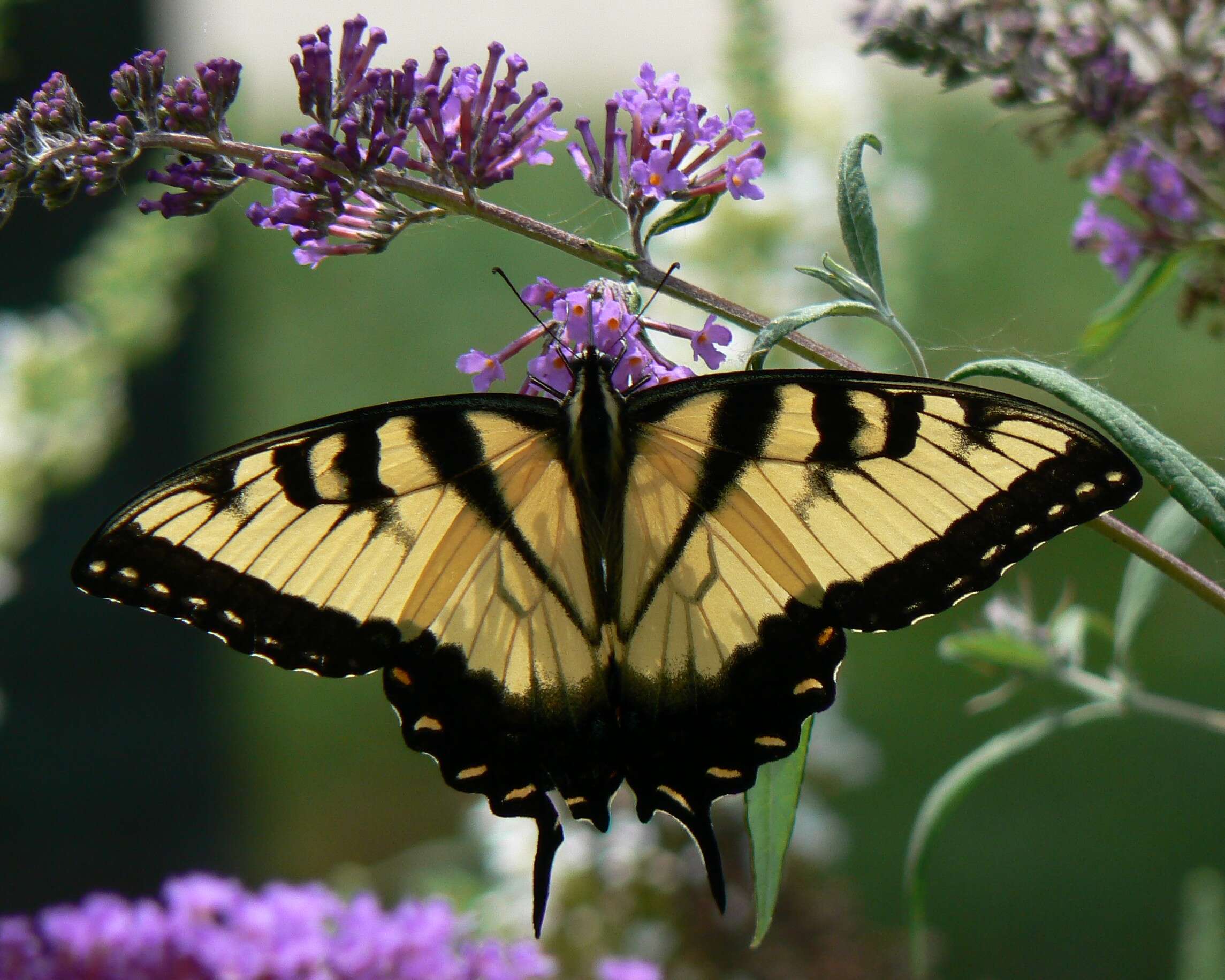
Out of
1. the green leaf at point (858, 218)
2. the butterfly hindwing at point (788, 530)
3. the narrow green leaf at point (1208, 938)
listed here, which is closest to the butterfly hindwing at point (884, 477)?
the butterfly hindwing at point (788, 530)

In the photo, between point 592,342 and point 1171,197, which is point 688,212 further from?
point 1171,197

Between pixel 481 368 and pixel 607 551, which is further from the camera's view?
pixel 607 551

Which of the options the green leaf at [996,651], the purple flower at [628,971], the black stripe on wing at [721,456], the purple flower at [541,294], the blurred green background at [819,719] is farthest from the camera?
the blurred green background at [819,719]

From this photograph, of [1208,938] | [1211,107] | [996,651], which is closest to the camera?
[996,651]

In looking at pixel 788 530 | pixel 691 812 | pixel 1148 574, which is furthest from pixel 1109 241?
pixel 691 812

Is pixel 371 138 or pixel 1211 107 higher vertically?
pixel 1211 107

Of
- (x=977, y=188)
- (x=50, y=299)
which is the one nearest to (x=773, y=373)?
(x=50, y=299)

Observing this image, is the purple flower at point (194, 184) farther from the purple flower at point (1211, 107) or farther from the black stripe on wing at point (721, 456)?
the purple flower at point (1211, 107)
